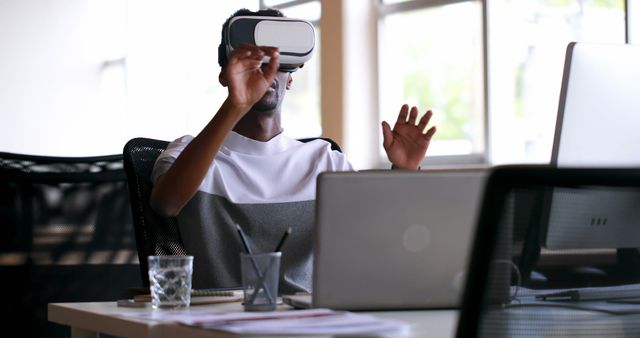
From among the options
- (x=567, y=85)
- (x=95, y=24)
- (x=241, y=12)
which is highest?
(x=95, y=24)

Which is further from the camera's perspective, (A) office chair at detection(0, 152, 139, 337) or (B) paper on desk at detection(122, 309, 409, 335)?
(A) office chair at detection(0, 152, 139, 337)

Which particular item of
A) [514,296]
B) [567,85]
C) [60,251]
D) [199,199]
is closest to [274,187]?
[199,199]

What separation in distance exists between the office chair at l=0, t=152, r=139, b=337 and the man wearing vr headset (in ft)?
1.38

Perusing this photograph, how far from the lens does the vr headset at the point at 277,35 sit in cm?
188

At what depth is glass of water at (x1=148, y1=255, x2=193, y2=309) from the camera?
1461 millimetres

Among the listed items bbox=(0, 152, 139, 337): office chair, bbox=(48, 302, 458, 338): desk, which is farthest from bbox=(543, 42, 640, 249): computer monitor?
bbox=(0, 152, 139, 337): office chair

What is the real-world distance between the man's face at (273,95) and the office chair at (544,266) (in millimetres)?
1263

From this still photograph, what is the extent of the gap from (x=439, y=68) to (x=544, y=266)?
15.7 feet

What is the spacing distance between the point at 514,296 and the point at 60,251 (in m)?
1.74

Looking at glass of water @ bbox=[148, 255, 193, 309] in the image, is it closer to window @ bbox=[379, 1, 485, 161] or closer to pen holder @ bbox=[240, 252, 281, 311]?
pen holder @ bbox=[240, 252, 281, 311]

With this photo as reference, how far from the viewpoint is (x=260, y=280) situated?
138cm

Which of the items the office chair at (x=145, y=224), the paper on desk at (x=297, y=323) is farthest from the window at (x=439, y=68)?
the paper on desk at (x=297, y=323)

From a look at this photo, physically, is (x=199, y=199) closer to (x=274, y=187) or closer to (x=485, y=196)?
(x=274, y=187)

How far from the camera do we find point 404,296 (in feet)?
4.38
